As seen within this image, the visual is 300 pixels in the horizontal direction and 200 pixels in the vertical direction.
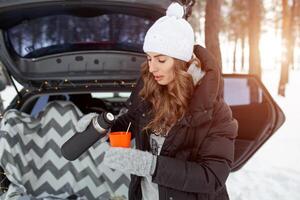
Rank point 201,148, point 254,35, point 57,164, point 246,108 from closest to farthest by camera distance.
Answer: point 201,148, point 57,164, point 246,108, point 254,35

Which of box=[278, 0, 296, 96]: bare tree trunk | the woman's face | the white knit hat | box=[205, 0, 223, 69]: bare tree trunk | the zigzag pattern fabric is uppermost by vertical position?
the white knit hat

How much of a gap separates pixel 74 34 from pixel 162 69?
5.26 ft

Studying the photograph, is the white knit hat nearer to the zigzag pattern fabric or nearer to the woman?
the woman

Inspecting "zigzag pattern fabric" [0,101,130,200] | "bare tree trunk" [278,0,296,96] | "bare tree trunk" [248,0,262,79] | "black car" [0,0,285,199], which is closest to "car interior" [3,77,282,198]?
"black car" [0,0,285,199]

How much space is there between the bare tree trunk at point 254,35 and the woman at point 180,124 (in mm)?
11059

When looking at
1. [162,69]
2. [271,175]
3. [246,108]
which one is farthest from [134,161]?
[271,175]

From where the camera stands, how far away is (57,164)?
370 cm

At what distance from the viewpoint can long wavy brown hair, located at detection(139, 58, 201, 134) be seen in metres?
2.11

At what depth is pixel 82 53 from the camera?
3.40 m

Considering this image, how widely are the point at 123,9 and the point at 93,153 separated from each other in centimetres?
140

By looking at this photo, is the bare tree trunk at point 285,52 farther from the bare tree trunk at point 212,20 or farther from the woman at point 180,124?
the woman at point 180,124

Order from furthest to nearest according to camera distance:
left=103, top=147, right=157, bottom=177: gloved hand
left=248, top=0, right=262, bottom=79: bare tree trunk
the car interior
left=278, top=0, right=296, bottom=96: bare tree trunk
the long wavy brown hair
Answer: left=278, top=0, right=296, bottom=96: bare tree trunk → left=248, top=0, right=262, bottom=79: bare tree trunk → the car interior → the long wavy brown hair → left=103, top=147, right=157, bottom=177: gloved hand

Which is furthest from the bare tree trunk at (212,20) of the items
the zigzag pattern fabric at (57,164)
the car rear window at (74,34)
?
the zigzag pattern fabric at (57,164)

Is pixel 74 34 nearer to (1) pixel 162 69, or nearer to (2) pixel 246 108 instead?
(1) pixel 162 69
